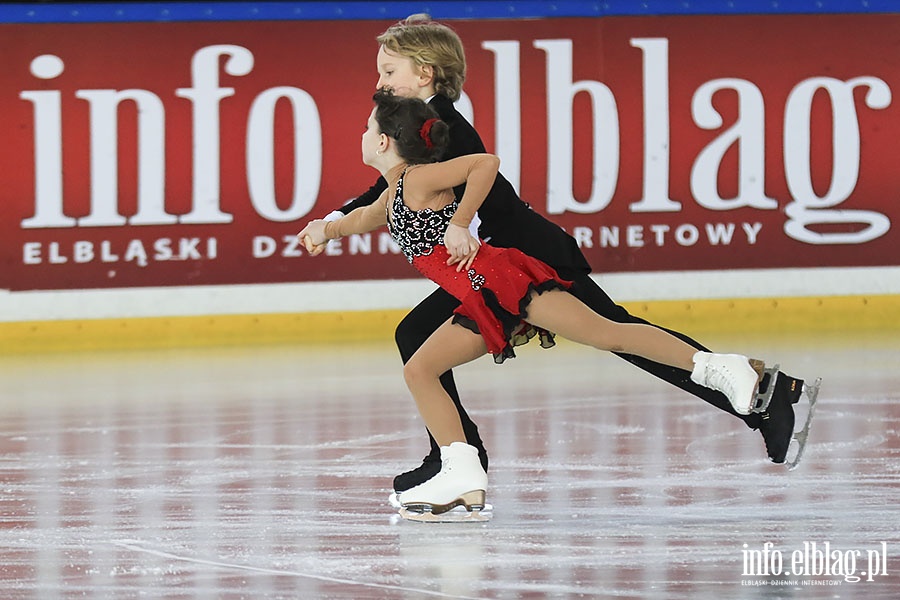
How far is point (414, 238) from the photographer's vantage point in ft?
12.9

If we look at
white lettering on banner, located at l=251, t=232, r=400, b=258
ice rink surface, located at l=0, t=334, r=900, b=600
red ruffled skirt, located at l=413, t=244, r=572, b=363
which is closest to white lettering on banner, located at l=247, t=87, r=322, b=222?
white lettering on banner, located at l=251, t=232, r=400, b=258

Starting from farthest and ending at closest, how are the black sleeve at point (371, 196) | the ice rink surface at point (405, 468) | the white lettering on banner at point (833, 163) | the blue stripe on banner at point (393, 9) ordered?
the white lettering on banner at point (833, 163) < the blue stripe on banner at point (393, 9) < the black sleeve at point (371, 196) < the ice rink surface at point (405, 468)

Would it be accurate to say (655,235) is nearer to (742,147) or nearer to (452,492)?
(742,147)

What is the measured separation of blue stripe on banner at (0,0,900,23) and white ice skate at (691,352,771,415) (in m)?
4.63

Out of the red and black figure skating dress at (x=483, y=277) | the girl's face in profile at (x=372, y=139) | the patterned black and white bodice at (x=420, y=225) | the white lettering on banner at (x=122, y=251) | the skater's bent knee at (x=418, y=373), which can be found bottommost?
the skater's bent knee at (x=418, y=373)

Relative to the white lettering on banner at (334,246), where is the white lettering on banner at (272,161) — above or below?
above

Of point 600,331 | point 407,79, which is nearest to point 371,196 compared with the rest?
point 407,79

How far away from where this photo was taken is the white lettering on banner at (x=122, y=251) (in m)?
7.93

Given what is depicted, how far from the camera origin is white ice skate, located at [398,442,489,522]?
394 cm

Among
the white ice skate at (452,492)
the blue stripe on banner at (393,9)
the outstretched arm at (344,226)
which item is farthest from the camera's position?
the blue stripe on banner at (393,9)

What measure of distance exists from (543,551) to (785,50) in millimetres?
5307

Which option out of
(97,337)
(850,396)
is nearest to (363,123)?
(97,337)

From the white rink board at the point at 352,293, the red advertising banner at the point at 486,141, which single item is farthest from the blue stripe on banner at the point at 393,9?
the white rink board at the point at 352,293

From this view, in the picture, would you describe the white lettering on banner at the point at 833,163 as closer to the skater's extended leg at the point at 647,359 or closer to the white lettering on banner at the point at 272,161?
the white lettering on banner at the point at 272,161
